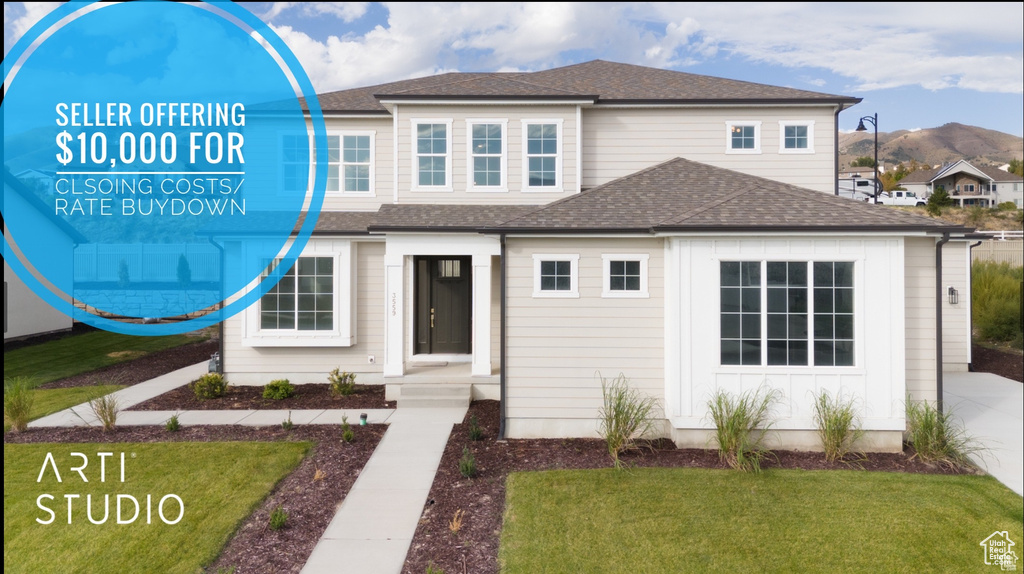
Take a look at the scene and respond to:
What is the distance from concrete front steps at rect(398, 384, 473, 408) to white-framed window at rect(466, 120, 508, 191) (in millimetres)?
4116

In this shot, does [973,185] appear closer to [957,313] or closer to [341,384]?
[957,313]

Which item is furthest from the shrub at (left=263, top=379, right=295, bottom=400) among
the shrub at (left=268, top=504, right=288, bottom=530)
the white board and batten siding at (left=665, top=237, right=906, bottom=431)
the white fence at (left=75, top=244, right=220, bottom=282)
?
the white fence at (left=75, top=244, right=220, bottom=282)

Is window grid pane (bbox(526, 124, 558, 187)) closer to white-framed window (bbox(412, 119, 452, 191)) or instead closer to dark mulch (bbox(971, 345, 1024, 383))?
white-framed window (bbox(412, 119, 452, 191))

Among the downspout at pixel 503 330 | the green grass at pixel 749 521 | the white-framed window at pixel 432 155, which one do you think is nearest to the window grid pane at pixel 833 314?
the green grass at pixel 749 521

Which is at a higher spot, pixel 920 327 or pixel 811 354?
pixel 920 327

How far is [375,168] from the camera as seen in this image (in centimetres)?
1317

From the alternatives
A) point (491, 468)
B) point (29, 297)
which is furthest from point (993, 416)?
point (29, 297)

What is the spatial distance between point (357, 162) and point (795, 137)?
9.43 metres

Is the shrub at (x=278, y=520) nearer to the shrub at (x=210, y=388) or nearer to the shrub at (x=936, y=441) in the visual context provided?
the shrub at (x=210, y=388)

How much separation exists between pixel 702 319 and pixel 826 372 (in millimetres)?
1761

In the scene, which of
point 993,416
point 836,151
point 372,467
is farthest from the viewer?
point 836,151

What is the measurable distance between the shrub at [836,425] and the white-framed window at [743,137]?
6466mm

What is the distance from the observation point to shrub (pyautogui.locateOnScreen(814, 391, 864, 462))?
302 inches

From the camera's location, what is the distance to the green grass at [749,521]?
17.8 ft
